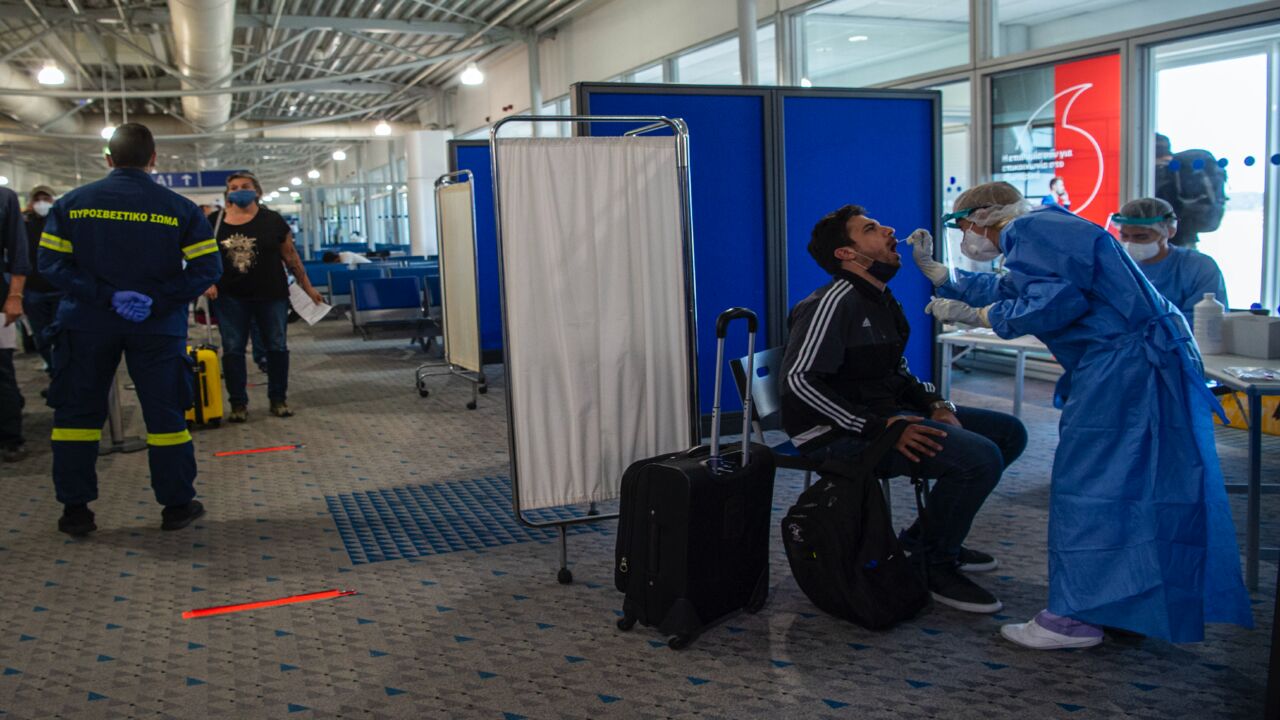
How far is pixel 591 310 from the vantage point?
123 inches

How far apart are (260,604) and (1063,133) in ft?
19.1

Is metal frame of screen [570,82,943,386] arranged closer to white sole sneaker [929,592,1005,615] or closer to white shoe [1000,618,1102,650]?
white sole sneaker [929,592,1005,615]

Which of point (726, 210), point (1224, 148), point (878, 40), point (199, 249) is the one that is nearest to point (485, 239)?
point (726, 210)

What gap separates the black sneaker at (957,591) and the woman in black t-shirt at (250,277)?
4170 millimetres

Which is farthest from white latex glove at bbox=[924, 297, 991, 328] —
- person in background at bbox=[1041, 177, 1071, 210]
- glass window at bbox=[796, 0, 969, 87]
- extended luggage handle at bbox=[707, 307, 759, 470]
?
glass window at bbox=[796, 0, 969, 87]

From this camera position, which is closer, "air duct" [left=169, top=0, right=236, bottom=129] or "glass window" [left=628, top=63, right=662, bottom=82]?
"air duct" [left=169, top=0, right=236, bottom=129]

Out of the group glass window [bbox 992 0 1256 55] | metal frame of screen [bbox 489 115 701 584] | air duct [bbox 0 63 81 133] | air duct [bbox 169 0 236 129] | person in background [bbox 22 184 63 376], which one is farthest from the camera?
air duct [bbox 0 63 81 133]

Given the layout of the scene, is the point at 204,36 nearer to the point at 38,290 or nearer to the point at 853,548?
the point at 38,290

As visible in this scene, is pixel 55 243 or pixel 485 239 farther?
pixel 485 239

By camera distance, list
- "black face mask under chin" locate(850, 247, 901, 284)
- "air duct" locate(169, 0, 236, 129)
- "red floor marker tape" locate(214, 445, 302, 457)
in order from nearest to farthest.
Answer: "black face mask under chin" locate(850, 247, 901, 284) < "red floor marker tape" locate(214, 445, 302, 457) < "air duct" locate(169, 0, 236, 129)

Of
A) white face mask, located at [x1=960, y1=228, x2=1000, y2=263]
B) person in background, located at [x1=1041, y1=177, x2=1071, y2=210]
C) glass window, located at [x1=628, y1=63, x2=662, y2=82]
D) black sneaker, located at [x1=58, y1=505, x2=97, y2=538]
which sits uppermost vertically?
glass window, located at [x1=628, y1=63, x2=662, y2=82]

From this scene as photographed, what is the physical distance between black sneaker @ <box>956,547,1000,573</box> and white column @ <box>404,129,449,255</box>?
15.5 meters

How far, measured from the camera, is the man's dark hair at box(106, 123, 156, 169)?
3.69 m

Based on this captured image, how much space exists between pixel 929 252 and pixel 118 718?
2.47m
